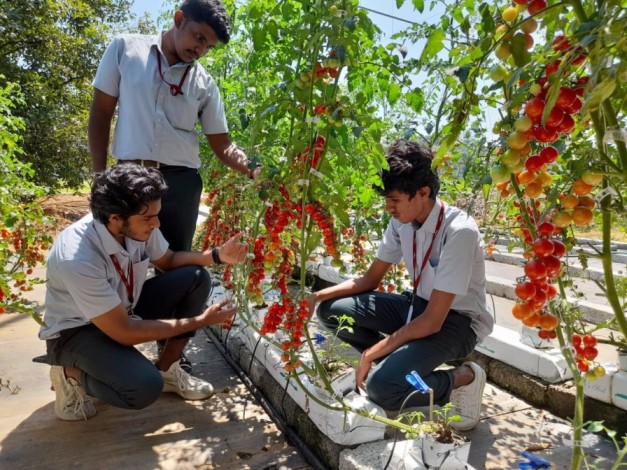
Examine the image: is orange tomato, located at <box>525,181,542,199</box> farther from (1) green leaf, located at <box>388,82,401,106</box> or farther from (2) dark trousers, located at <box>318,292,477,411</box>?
(2) dark trousers, located at <box>318,292,477,411</box>

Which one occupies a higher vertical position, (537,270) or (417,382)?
(537,270)

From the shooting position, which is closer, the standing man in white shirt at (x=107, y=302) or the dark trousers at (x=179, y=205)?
the standing man in white shirt at (x=107, y=302)

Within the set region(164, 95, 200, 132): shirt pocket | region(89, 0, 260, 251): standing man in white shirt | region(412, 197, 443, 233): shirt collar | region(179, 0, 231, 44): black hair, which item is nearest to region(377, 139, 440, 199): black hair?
region(412, 197, 443, 233): shirt collar

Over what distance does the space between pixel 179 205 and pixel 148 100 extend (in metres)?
0.54

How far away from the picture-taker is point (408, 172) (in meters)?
1.97

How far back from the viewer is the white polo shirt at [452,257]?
1.93 m

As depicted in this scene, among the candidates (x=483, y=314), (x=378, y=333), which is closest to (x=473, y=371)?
(x=483, y=314)

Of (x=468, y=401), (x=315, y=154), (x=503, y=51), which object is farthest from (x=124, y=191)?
(x=468, y=401)

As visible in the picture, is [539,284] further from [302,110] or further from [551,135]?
[302,110]

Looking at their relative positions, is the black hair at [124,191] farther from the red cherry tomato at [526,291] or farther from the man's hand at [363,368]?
the red cherry tomato at [526,291]

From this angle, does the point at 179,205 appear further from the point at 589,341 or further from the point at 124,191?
the point at 589,341

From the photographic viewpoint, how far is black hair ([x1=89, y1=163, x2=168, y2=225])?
1831mm


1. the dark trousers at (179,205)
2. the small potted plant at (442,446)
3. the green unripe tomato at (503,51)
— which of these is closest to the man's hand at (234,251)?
the dark trousers at (179,205)

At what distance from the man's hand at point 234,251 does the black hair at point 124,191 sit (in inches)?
14.8
